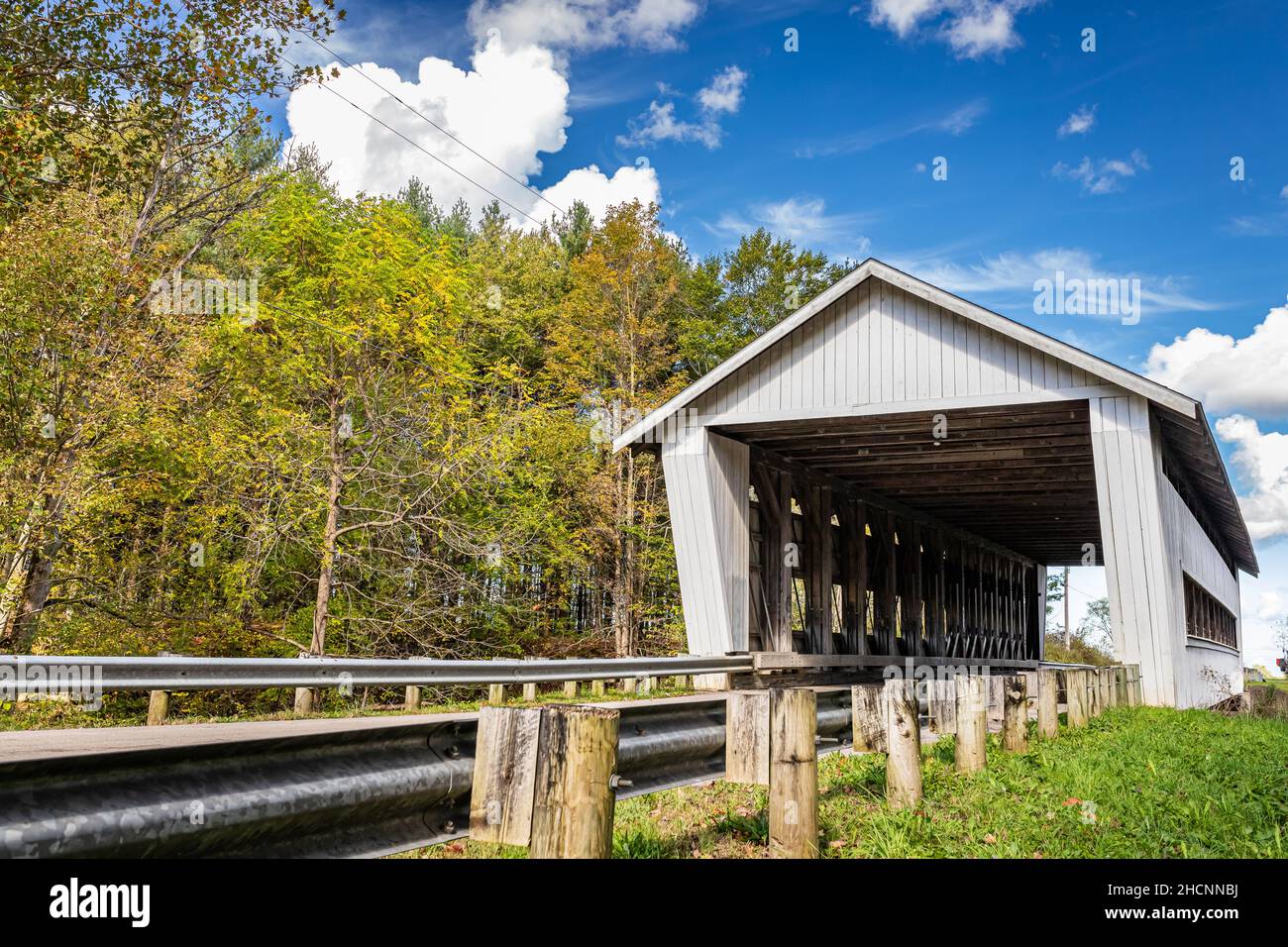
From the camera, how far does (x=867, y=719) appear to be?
5379mm

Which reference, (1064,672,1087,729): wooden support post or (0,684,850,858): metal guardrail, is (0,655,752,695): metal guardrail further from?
(1064,672,1087,729): wooden support post

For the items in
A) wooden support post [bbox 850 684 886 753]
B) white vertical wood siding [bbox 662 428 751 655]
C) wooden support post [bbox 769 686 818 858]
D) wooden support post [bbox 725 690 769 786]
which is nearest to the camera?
wooden support post [bbox 769 686 818 858]

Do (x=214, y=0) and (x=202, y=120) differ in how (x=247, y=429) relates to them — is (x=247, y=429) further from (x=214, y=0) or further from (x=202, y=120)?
(x=214, y=0)

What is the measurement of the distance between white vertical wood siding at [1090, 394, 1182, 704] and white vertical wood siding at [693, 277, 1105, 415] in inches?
25.7

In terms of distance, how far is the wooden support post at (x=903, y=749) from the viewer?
15.0 ft

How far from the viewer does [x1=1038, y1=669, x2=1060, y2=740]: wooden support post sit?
280 inches

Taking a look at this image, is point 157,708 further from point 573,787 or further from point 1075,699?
point 1075,699

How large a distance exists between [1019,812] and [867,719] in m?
1.02

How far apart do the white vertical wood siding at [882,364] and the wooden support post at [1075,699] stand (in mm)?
3972
